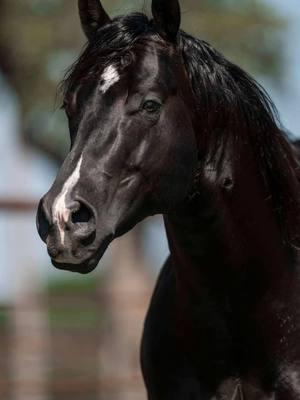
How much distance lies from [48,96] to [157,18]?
1157 cm

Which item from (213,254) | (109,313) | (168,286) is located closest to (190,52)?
(213,254)

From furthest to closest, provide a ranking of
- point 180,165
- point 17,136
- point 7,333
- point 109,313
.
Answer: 1. point 17,136
2. point 7,333
3. point 109,313
4. point 180,165

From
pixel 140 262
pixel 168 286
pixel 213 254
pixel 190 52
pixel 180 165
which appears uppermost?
pixel 190 52

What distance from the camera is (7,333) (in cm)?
1313

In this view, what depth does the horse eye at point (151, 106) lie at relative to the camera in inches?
134

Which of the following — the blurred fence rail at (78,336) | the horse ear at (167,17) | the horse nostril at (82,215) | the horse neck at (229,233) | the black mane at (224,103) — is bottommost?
the blurred fence rail at (78,336)

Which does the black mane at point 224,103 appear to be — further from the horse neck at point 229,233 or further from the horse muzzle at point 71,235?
the horse muzzle at point 71,235

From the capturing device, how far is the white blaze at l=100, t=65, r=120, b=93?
11.1 ft

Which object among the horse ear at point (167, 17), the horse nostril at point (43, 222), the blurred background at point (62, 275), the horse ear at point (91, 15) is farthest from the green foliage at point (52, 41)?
the horse nostril at point (43, 222)

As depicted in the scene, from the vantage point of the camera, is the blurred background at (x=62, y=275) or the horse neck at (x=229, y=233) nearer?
the horse neck at (x=229, y=233)

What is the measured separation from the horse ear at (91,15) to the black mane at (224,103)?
0.63 ft

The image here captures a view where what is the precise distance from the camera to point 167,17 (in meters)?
3.60

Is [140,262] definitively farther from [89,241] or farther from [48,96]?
[89,241]

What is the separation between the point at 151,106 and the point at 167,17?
1.11ft
